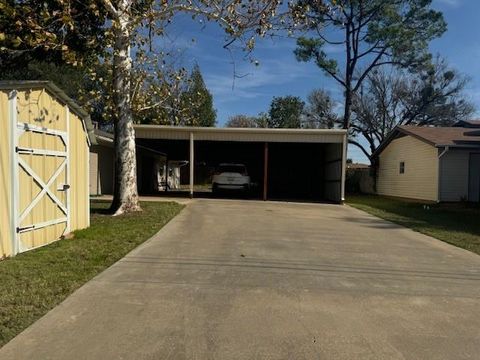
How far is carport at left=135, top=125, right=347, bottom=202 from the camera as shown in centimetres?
2081

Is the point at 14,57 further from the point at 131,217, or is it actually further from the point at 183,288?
the point at 183,288

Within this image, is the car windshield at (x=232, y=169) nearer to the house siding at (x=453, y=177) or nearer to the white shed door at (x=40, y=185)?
the house siding at (x=453, y=177)

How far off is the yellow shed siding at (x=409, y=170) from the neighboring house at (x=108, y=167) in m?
13.6

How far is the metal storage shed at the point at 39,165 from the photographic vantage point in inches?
303

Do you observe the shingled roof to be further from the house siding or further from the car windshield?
the car windshield

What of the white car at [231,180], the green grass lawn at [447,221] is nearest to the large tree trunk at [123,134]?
the green grass lawn at [447,221]

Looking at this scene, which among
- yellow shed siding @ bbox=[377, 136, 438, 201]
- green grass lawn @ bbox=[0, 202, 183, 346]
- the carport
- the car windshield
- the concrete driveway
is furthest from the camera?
the car windshield

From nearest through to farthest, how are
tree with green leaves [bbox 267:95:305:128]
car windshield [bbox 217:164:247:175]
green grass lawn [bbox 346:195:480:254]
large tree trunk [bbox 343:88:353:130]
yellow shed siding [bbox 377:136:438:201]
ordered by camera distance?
green grass lawn [bbox 346:195:480:254]
yellow shed siding [bbox 377:136:438:201]
car windshield [bbox 217:164:247:175]
large tree trunk [bbox 343:88:353:130]
tree with green leaves [bbox 267:95:305:128]

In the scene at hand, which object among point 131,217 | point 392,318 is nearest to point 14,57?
point 131,217

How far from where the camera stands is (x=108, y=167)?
2391 centimetres

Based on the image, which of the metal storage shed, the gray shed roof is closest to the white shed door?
the metal storage shed

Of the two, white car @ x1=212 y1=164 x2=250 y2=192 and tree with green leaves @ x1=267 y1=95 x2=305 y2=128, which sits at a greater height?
tree with green leaves @ x1=267 y1=95 x2=305 y2=128

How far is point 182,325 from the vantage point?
16.0 ft

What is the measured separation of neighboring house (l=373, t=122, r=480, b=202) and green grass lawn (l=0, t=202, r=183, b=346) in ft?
48.5
